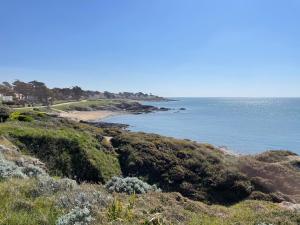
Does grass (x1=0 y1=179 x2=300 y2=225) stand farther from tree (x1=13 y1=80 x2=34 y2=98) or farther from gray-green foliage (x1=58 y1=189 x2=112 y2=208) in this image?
tree (x1=13 y1=80 x2=34 y2=98)

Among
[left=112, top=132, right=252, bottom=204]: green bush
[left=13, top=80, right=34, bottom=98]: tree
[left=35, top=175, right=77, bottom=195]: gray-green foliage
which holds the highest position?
[left=13, top=80, right=34, bottom=98]: tree

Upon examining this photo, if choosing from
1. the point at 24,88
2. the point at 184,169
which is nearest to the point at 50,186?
the point at 184,169

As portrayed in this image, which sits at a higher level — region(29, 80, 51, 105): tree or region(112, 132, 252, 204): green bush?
region(29, 80, 51, 105): tree

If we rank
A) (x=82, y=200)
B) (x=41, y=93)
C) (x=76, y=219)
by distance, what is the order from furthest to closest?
(x=41, y=93), (x=82, y=200), (x=76, y=219)

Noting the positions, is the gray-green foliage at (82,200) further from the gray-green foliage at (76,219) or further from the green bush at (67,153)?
the green bush at (67,153)

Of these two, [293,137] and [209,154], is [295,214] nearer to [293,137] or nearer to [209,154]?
[209,154]

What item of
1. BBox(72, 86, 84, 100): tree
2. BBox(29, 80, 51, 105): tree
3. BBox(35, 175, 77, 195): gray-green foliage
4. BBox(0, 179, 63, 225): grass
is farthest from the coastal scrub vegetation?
BBox(72, 86, 84, 100): tree

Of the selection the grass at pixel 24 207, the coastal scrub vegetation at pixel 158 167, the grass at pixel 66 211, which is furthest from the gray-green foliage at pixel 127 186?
the grass at pixel 24 207

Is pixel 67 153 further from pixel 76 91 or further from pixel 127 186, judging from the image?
pixel 76 91

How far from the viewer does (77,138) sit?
66.0ft

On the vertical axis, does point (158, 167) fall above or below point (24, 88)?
below

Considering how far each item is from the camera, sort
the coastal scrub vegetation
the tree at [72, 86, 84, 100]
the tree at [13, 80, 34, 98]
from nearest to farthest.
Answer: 1. the coastal scrub vegetation
2. the tree at [13, 80, 34, 98]
3. the tree at [72, 86, 84, 100]

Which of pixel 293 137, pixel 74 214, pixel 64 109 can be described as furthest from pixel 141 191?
pixel 64 109

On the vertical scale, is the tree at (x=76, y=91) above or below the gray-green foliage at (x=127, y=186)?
above
